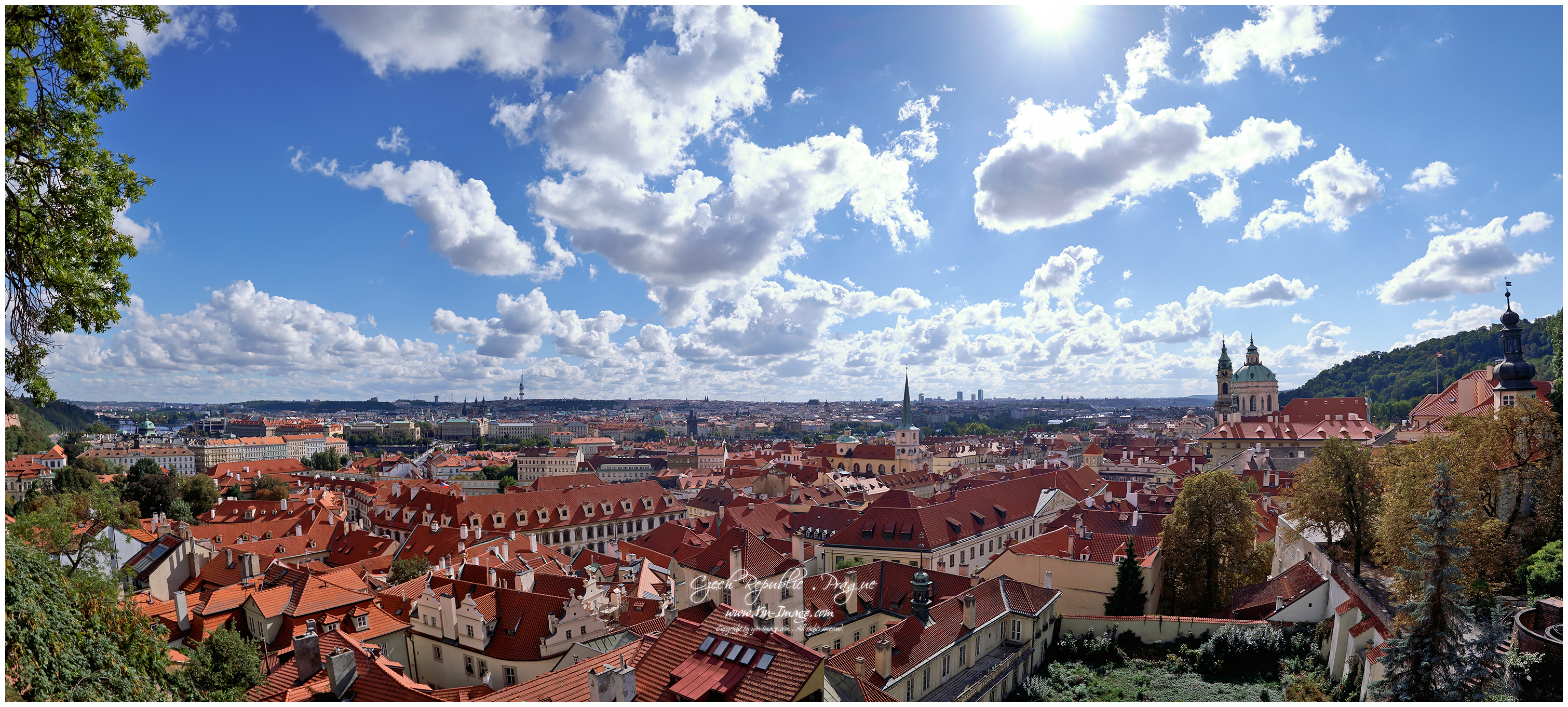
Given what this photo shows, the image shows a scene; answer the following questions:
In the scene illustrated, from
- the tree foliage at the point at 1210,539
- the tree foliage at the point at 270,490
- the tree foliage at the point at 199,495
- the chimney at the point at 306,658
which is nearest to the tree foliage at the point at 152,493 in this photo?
the tree foliage at the point at 199,495

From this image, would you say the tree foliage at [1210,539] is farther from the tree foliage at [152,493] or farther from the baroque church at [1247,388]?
the baroque church at [1247,388]

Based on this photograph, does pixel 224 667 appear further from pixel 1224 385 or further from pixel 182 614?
pixel 1224 385

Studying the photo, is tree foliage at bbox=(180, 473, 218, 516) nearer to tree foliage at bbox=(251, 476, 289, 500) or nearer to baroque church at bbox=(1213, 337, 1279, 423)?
tree foliage at bbox=(251, 476, 289, 500)

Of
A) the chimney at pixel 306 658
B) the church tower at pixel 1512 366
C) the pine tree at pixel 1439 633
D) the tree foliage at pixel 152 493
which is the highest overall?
the church tower at pixel 1512 366

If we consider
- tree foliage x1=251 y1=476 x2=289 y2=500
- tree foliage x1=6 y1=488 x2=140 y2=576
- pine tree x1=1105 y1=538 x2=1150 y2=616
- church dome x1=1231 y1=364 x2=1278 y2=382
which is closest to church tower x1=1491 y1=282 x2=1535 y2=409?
pine tree x1=1105 y1=538 x2=1150 y2=616

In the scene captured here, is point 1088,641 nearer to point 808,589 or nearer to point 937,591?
point 937,591

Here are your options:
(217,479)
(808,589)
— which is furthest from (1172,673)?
(217,479)

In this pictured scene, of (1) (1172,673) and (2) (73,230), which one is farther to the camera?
(1) (1172,673)
